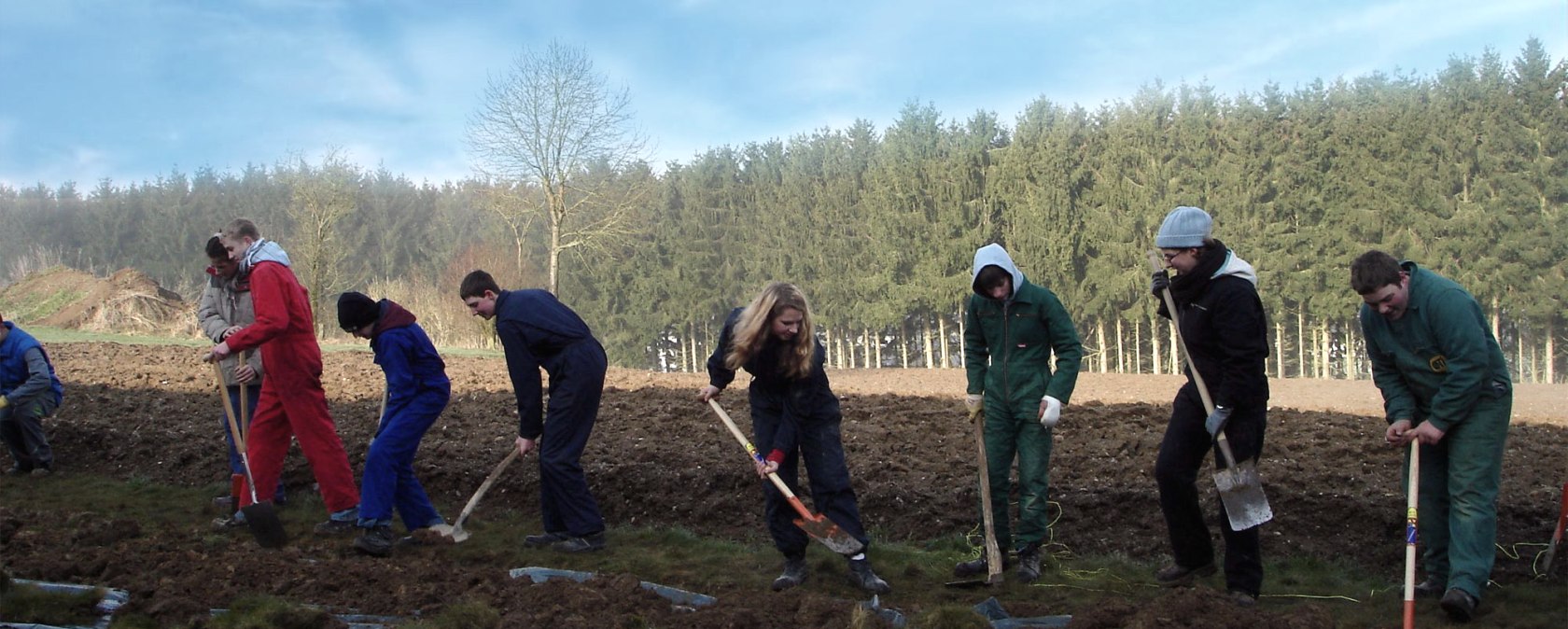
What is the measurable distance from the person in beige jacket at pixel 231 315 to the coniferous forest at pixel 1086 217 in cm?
2019

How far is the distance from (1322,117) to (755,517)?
1150 inches

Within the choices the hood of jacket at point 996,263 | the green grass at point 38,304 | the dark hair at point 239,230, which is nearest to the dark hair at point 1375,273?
the hood of jacket at point 996,263

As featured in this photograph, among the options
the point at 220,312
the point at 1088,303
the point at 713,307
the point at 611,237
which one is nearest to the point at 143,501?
the point at 220,312

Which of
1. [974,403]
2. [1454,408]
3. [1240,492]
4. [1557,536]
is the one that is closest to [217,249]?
[974,403]

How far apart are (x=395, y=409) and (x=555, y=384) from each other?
1.07m

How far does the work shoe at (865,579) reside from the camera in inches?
225

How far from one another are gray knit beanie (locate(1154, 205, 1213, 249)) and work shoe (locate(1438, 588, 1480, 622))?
72.7 inches

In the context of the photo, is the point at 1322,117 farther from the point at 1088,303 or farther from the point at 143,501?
the point at 143,501

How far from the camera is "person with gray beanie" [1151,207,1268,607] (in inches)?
205

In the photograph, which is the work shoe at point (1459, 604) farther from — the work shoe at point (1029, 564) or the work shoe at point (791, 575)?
the work shoe at point (791, 575)

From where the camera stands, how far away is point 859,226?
1486 inches

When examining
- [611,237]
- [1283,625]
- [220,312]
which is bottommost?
[1283,625]

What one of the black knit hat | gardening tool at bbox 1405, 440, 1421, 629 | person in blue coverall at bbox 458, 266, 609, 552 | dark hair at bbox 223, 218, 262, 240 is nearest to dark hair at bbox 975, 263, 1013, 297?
gardening tool at bbox 1405, 440, 1421, 629

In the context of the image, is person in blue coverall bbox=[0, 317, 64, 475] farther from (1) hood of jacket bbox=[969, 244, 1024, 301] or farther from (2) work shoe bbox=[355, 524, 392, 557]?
(1) hood of jacket bbox=[969, 244, 1024, 301]
